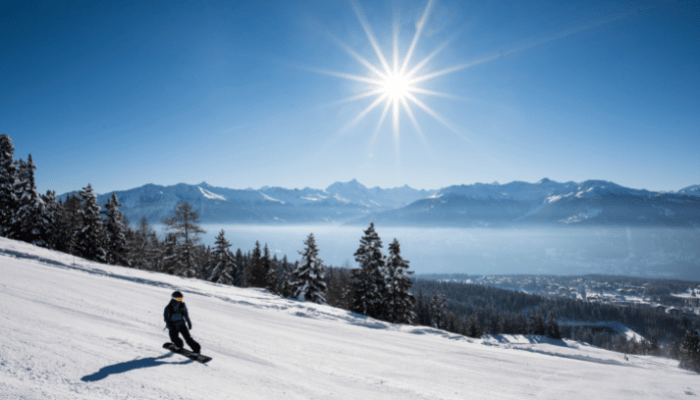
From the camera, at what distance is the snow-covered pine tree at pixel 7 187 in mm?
35469

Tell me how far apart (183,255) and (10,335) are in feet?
118

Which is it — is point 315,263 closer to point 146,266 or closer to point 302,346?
point 302,346

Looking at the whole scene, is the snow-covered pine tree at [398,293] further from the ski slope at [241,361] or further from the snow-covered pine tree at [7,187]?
the snow-covered pine tree at [7,187]

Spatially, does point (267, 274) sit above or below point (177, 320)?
below

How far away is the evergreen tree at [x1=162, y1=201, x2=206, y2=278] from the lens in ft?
122

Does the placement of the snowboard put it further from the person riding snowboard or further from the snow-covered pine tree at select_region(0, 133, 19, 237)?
the snow-covered pine tree at select_region(0, 133, 19, 237)

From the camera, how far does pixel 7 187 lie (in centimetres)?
3609

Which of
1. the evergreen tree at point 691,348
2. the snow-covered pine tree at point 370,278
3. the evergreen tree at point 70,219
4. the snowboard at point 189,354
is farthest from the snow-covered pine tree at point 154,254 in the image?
the evergreen tree at point 691,348

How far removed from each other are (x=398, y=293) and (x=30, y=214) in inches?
1745

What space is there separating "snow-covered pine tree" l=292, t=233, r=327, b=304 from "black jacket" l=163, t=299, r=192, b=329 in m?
26.5

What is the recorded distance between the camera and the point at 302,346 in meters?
10.6

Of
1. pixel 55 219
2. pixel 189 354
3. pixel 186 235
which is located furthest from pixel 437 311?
pixel 55 219

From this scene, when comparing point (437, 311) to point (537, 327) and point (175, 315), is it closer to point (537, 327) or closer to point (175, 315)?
point (537, 327)

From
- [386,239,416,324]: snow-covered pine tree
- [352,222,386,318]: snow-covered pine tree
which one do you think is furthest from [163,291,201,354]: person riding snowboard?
[386,239,416,324]: snow-covered pine tree
